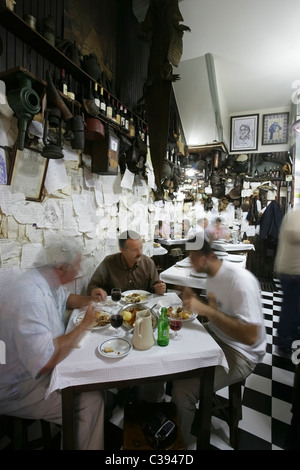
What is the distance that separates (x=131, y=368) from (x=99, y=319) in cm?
49

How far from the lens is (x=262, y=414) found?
5.75 feet

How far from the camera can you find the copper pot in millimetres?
2021

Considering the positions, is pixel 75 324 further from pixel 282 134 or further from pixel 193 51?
pixel 282 134

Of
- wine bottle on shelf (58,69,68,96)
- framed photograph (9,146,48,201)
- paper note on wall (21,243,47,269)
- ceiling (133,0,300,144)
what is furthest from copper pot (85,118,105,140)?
ceiling (133,0,300,144)

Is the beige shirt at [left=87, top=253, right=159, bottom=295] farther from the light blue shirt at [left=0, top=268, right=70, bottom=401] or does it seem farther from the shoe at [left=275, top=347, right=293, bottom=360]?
the shoe at [left=275, top=347, right=293, bottom=360]

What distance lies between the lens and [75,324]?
1.45m

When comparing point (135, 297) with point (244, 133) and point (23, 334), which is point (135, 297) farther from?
point (244, 133)

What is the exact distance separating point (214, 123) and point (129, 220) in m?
3.42

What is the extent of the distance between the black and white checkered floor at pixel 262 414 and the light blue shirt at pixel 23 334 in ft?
2.84

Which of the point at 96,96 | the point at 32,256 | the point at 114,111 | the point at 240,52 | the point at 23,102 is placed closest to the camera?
the point at 23,102

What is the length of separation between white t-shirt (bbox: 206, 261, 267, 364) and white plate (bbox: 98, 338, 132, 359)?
A: 29.7 inches

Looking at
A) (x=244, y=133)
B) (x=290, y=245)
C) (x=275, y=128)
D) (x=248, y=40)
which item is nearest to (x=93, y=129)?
(x=290, y=245)

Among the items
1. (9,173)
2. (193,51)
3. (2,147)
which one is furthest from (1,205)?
(193,51)

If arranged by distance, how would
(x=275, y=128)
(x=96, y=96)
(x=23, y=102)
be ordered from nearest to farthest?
(x=23, y=102) → (x=96, y=96) → (x=275, y=128)
